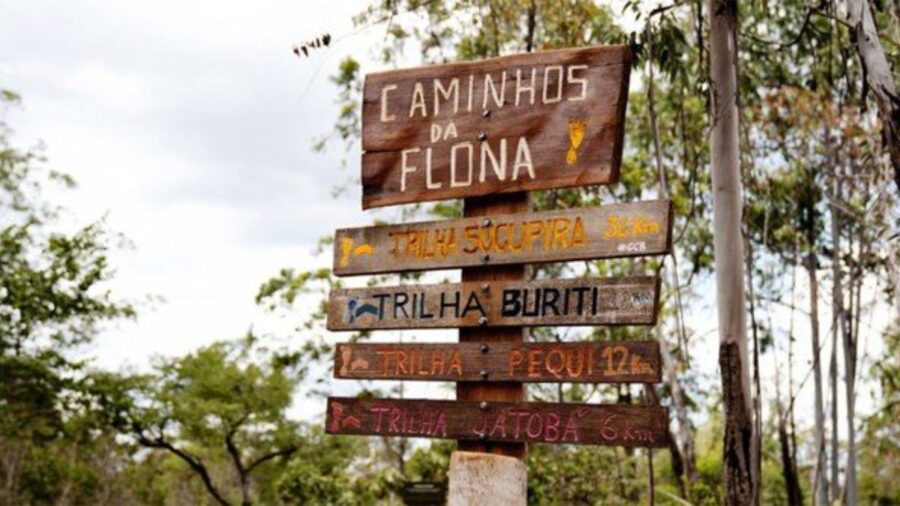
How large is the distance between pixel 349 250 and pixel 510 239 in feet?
2.61

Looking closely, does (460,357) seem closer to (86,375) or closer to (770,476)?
(86,375)

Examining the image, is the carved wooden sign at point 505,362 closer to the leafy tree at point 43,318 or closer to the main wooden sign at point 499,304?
the main wooden sign at point 499,304

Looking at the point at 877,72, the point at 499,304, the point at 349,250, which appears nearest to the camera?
the point at 499,304

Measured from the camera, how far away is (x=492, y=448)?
406cm

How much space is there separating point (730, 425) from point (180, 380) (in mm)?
17021

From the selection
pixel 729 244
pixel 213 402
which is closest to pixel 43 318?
pixel 213 402

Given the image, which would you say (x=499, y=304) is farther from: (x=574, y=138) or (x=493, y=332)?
(x=574, y=138)

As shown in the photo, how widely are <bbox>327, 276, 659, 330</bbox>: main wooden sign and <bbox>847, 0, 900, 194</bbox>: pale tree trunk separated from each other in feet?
4.00

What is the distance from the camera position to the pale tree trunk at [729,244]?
20.1ft

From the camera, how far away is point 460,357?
13.5 feet

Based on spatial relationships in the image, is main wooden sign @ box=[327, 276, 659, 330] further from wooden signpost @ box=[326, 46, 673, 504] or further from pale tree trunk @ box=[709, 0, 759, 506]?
pale tree trunk @ box=[709, 0, 759, 506]

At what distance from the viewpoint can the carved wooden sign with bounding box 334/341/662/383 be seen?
3.74m

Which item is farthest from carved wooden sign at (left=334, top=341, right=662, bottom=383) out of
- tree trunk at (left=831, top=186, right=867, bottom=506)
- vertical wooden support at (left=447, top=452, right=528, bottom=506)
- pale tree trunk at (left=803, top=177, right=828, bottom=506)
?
tree trunk at (left=831, top=186, right=867, bottom=506)

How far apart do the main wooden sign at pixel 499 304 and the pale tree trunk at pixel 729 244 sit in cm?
253
